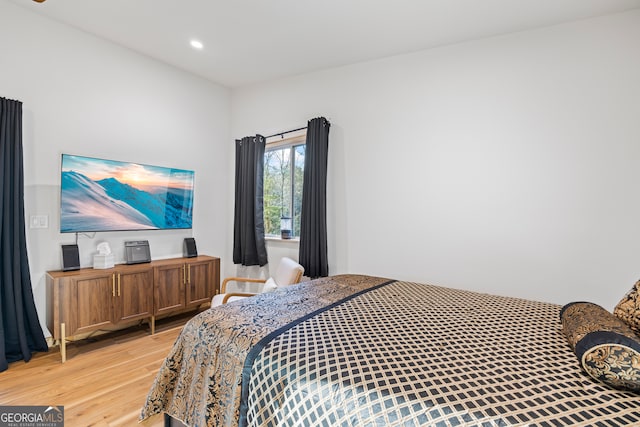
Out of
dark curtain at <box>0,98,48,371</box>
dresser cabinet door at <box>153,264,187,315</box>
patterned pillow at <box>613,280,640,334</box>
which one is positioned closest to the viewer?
patterned pillow at <box>613,280,640,334</box>

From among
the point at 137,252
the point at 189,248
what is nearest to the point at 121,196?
the point at 137,252

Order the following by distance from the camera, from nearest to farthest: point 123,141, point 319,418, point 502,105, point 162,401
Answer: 1. point 319,418
2. point 162,401
3. point 502,105
4. point 123,141

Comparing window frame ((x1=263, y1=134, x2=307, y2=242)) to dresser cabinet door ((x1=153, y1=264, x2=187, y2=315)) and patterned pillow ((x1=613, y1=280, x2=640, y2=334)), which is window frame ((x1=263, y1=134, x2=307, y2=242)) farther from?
patterned pillow ((x1=613, y1=280, x2=640, y2=334))

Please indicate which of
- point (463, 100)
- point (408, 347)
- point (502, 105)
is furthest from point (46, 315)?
point (502, 105)

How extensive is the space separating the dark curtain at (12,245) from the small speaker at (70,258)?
0.84ft

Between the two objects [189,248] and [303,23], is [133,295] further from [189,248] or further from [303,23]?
[303,23]

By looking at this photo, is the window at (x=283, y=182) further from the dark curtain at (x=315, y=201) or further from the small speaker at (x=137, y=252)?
the small speaker at (x=137, y=252)

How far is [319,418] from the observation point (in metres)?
0.99

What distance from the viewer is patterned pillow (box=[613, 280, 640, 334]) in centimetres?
121

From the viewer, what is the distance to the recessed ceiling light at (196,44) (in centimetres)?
305

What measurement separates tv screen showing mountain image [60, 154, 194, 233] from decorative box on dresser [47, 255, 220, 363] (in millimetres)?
453

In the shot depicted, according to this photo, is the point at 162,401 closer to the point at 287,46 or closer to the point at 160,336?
the point at 160,336

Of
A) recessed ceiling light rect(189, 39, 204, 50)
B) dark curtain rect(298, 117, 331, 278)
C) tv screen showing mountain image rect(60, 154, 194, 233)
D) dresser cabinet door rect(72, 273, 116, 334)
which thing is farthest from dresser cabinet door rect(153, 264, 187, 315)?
recessed ceiling light rect(189, 39, 204, 50)

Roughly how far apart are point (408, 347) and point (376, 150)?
2.33 metres
